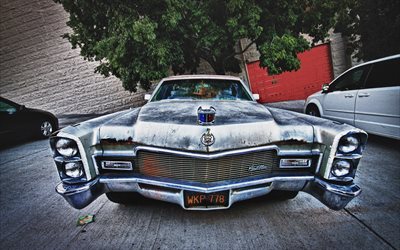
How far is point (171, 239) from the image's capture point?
82.8 inches

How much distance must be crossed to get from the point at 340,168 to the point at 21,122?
6912 millimetres

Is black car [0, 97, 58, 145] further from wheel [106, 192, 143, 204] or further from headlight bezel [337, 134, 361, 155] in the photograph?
headlight bezel [337, 134, 361, 155]

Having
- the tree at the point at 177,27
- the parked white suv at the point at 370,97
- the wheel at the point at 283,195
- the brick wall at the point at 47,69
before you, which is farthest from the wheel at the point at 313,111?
the brick wall at the point at 47,69

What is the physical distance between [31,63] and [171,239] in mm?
12818

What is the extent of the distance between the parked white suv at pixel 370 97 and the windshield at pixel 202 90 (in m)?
2.62

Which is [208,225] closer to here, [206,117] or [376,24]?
[206,117]

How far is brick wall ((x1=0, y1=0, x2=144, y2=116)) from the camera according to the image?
11.2 meters

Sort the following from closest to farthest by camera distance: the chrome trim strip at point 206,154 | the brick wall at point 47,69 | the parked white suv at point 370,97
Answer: the chrome trim strip at point 206,154 → the parked white suv at point 370,97 → the brick wall at point 47,69

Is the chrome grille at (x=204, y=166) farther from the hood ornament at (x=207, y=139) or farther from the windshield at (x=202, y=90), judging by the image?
the windshield at (x=202, y=90)

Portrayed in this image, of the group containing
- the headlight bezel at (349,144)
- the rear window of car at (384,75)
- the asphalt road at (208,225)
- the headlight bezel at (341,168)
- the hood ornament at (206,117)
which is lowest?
the asphalt road at (208,225)

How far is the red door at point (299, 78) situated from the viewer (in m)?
11.7

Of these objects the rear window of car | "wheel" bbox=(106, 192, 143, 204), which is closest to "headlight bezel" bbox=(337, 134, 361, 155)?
"wheel" bbox=(106, 192, 143, 204)

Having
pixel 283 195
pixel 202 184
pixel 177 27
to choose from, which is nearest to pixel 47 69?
pixel 177 27

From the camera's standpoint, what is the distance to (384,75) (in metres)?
4.37
